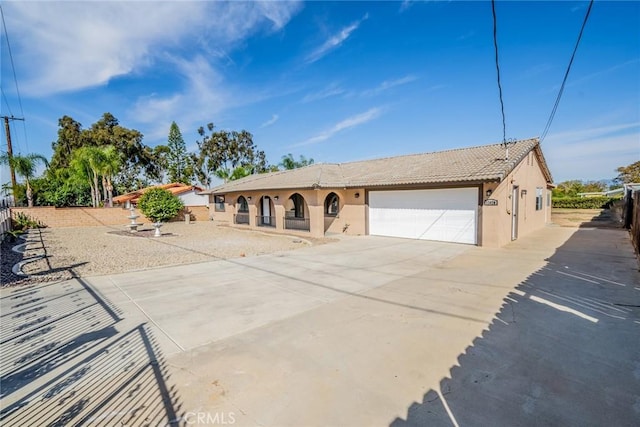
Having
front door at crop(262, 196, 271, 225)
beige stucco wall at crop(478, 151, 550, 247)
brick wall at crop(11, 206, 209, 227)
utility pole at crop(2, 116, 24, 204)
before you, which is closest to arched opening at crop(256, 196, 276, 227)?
front door at crop(262, 196, 271, 225)

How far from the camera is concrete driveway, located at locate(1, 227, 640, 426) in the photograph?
9.84 feet

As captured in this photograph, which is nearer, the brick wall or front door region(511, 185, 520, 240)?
front door region(511, 185, 520, 240)

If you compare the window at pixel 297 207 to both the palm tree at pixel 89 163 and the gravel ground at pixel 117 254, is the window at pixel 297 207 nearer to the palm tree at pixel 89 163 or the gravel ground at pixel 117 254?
the gravel ground at pixel 117 254

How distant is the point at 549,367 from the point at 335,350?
2613mm

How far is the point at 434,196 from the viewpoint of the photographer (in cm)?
1415

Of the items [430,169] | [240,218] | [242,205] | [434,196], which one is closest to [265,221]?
[240,218]

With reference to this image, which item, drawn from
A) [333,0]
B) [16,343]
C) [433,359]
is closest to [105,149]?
[333,0]

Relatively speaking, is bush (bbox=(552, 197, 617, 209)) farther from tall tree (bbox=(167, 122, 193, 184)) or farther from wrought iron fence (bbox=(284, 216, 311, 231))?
tall tree (bbox=(167, 122, 193, 184))

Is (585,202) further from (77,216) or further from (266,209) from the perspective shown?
(77,216)

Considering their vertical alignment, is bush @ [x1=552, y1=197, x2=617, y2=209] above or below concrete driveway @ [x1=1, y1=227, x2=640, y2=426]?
above

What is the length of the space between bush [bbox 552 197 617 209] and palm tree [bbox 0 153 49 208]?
4796 centimetres

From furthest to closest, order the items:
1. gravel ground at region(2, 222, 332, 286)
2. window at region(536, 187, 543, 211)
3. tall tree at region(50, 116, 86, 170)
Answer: tall tree at region(50, 116, 86, 170), window at region(536, 187, 543, 211), gravel ground at region(2, 222, 332, 286)

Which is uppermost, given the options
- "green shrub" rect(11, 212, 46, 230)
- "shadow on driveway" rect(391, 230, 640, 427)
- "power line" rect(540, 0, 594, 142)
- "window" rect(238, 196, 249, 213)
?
"power line" rect(540, 0, 594, 142)

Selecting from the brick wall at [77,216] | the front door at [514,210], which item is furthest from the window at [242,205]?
the front door at [514,210]
